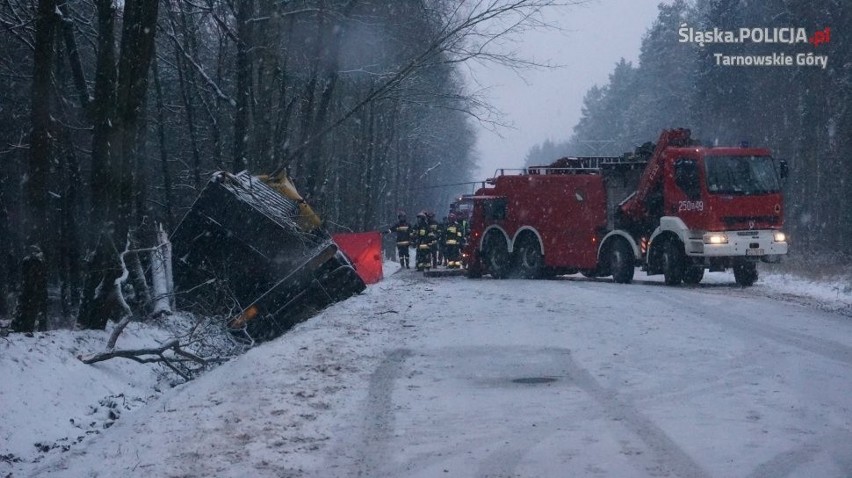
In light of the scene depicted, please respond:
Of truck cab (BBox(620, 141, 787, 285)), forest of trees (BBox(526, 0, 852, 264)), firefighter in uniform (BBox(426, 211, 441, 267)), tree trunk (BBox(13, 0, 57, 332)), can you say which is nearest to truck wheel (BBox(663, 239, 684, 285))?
truck cab (BBox(620, 141, 787, 285))

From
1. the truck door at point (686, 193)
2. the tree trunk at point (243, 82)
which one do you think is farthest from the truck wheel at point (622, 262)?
the tree trunk at point (243, 82)

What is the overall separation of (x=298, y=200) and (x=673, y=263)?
8667mm

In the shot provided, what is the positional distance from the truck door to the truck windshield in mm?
269

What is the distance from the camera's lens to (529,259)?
25.5 m

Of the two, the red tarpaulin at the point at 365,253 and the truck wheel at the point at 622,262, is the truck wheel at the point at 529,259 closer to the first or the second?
the truck wheel at the point at 622,262

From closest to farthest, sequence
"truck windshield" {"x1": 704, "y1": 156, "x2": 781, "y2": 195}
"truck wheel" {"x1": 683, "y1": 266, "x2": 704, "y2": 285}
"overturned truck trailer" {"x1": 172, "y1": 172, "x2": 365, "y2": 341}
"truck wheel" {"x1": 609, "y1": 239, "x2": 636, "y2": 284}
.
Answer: "overturned truck trailer" {"x1": 172, "y1": 172, "x2": 365, "y2": 341} → "truck windshield" {"x1": 704, "y1": 156, "x2": 781, "y2": 195} → "truck wheel" {"x1": 683, "y1": 266, "x2": 704, "y2": 285} → "truck wheel" {"x1": 609, "y1": 239, "x2": 636, "y2": 284}

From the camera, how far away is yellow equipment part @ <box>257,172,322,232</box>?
15891 mm

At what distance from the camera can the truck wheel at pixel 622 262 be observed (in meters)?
22.2

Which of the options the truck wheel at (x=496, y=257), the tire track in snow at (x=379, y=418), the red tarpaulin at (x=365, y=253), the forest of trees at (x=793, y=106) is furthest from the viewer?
the forest of trees at (x=793, y=106)

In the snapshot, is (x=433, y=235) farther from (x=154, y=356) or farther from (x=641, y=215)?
(x=154, y=356)

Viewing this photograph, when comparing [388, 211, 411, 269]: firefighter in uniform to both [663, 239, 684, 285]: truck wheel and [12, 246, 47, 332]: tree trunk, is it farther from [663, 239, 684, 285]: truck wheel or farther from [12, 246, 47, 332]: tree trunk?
[12, 246, 47, 332]: tree trunk

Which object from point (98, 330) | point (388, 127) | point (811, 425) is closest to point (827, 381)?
point (811, 425)

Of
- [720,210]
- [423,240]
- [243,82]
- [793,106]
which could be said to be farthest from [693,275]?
[793,106]

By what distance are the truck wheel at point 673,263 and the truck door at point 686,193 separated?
66cm
